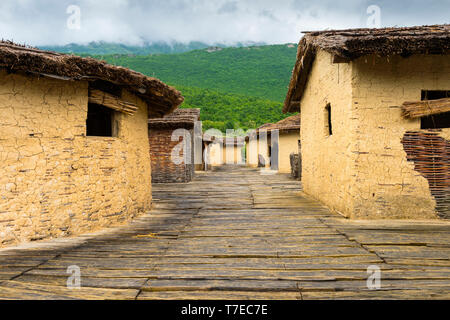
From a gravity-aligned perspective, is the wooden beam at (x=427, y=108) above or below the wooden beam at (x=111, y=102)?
below

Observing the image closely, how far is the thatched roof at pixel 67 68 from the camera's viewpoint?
3.58 metres

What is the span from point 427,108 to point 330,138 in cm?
194

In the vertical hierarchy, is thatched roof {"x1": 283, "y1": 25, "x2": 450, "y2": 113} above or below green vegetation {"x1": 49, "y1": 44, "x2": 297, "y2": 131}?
below

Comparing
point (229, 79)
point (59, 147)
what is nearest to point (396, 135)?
point (59, 147)

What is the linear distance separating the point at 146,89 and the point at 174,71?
58.0 metres

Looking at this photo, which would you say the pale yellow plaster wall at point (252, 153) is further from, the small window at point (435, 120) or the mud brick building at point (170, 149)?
the small window at point (435, 120)

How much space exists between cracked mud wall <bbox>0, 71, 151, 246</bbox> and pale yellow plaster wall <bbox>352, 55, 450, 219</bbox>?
15.7 feet

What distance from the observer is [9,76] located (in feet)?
12.6

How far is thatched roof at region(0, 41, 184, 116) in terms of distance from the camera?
3580mm

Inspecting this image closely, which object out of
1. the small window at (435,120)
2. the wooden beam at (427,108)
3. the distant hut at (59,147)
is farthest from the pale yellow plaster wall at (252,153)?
the distant hut at (59,147)

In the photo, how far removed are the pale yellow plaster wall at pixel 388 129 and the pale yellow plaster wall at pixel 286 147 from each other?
1071 cm

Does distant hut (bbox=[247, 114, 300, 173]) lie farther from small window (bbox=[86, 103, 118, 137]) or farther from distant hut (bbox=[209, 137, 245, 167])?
small window (bbox=[86, 103, 118, 137])

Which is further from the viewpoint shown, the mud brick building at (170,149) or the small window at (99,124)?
the mud brick building at (170,149)

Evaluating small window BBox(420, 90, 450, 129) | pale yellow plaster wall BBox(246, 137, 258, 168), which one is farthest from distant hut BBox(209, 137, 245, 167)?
small window BBox(420, 90, 450, 129)
